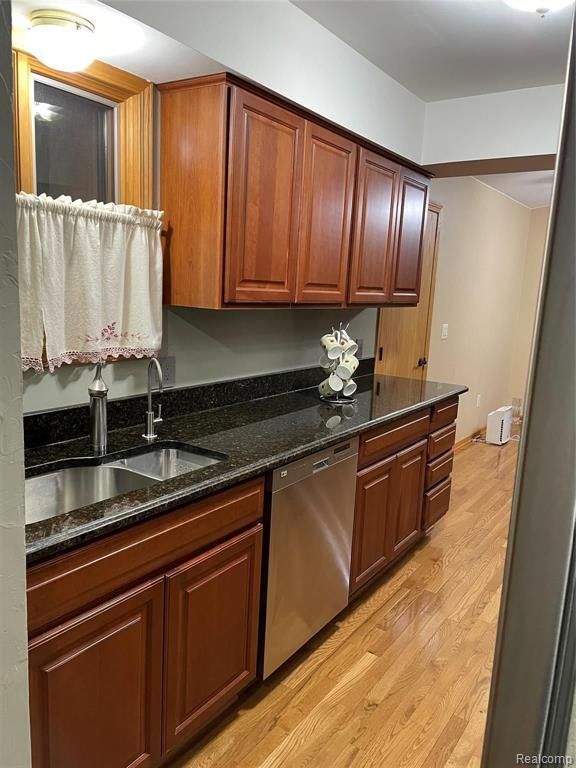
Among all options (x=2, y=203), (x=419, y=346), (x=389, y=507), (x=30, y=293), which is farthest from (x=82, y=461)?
(x=419, y=346)

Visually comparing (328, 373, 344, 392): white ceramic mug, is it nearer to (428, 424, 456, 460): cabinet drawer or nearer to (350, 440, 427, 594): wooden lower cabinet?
(350, 440, 427, 594): wooden lower cabinet

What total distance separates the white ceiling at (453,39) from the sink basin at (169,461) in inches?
69.8

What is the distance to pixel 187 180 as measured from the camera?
2.20 m

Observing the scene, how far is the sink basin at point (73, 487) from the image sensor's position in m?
1.78

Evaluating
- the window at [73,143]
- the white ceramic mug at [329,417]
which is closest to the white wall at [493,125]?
the white ceramic mug at [329,417]

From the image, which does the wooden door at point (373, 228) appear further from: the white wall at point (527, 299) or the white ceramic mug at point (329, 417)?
the white wall at point (527, 299)

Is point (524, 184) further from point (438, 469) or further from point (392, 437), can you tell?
point (392, 437)

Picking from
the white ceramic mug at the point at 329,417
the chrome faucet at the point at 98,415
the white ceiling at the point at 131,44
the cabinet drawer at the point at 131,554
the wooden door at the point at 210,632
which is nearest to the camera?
the cabinet drawer at the point at 131,554

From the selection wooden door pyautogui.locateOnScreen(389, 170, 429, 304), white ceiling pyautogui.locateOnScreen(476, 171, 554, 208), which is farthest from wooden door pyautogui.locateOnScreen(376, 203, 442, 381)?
white ceiling pyautogui.locateOnScreen(476, 171, 554, 208)

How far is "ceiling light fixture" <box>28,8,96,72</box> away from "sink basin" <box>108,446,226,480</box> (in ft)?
4.08

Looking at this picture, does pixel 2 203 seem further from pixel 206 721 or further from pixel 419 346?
pixel 419 346

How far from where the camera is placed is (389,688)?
2.30 metres

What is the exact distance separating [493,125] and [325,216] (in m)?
1.26

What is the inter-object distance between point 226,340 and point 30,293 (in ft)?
3.26
